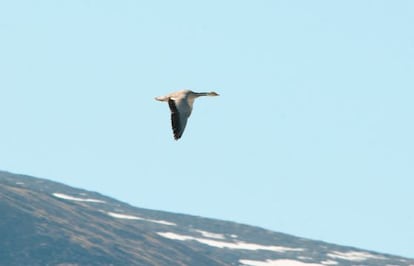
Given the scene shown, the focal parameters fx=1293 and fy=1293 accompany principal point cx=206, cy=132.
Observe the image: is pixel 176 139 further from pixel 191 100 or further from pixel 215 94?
pixel 215 94

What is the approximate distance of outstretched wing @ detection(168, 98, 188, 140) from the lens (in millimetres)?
45769

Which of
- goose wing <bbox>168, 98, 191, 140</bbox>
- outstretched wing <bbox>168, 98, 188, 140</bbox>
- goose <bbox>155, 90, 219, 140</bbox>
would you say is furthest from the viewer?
goose <bbox>155, 90, 219, 140</bbox>

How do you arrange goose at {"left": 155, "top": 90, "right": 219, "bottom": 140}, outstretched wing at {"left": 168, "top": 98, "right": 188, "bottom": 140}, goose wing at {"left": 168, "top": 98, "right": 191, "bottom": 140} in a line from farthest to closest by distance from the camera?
goose at {"left": 155, "top": 90, "right": 219, "bottom": 140}
goose wing at {"left": 168, "top": 98, "right": 191, "bottom": 140}
outstretched wing at {"left": 168, "top": 98, "right": 188, "bottom": 140}

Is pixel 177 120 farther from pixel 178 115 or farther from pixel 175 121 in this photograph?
pixel 178 115

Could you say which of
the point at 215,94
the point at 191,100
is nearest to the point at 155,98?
the point at 191,100

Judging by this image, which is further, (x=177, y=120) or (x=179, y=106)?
(x=179, y=106)

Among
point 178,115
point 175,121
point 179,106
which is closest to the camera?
point 175,121

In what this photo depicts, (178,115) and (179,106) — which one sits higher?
(179,106)

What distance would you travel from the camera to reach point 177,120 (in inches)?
1838

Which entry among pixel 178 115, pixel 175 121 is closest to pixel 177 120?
pixel 175 121

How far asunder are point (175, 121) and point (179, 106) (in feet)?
4.99

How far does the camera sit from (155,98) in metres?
49.8

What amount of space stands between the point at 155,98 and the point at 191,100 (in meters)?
1.44

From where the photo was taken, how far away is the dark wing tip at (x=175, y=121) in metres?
45.6
